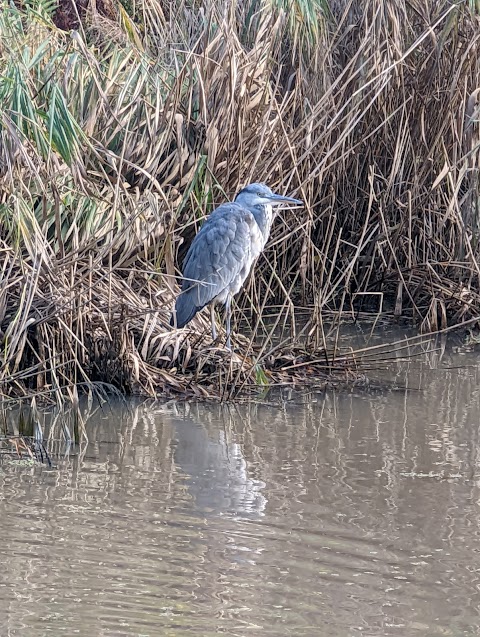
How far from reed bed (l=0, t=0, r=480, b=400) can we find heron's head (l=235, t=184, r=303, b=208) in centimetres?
18

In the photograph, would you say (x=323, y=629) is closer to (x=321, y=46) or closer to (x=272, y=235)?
(x=272, y=235)

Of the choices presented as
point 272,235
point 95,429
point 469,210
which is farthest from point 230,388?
point 469,210

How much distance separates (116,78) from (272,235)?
1.31 m

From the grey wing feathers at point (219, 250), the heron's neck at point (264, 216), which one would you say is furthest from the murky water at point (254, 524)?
the heron's neck at point (264, 216)

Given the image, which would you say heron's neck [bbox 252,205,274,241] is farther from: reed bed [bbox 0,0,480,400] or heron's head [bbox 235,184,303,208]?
reed bed [bbox 0,0,480,400]

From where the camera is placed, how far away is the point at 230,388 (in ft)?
17.4

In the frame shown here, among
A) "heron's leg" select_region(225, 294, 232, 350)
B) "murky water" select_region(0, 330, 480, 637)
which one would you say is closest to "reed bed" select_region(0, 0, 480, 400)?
"heron's leg" select_region(225, 294, 232, 350)

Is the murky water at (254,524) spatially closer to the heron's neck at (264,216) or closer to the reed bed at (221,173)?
the reed bed at (221,173)

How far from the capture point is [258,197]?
599 centimetres

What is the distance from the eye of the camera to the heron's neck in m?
6.04

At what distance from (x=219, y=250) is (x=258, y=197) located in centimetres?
35

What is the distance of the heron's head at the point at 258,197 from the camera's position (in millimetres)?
5969

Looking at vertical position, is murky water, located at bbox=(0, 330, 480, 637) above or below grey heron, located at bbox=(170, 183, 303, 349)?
below

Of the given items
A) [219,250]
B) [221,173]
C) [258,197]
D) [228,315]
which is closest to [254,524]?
[228,315]
